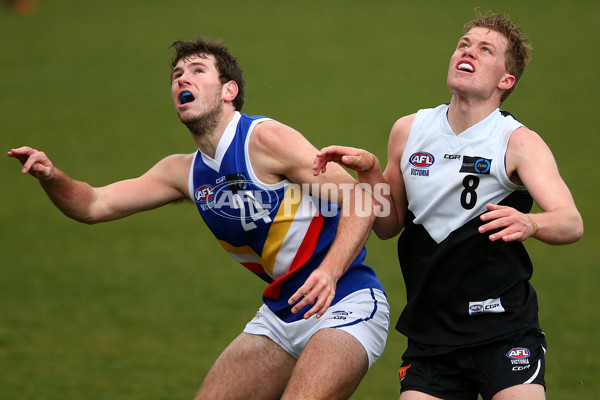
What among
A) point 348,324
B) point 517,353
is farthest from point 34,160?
point 517,353

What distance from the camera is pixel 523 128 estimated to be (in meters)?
4.74

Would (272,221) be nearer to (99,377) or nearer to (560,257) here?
(99,377)

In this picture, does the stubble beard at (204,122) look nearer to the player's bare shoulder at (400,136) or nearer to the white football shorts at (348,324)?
the player's bare shoulder at (400,136)

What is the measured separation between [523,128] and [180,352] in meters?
5.18

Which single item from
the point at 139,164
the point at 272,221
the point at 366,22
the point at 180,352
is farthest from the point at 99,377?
the point at 366,22

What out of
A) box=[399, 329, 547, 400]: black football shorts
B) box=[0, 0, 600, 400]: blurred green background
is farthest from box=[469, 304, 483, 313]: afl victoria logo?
box=[0, 0, 600, 400]: blurred green background

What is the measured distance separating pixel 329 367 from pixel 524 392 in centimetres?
103

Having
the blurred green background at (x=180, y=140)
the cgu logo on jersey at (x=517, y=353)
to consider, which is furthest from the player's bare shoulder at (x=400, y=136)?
the blurred green background at (x=180, y=140)

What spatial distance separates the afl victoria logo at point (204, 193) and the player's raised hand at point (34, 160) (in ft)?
2.92

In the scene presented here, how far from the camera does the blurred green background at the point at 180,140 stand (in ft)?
28.8

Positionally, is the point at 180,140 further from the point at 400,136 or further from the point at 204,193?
the point at 400,136

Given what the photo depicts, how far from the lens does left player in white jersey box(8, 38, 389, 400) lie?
204 inches

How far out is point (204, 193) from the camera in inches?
216

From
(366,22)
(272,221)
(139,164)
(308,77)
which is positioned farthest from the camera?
(366,22)
